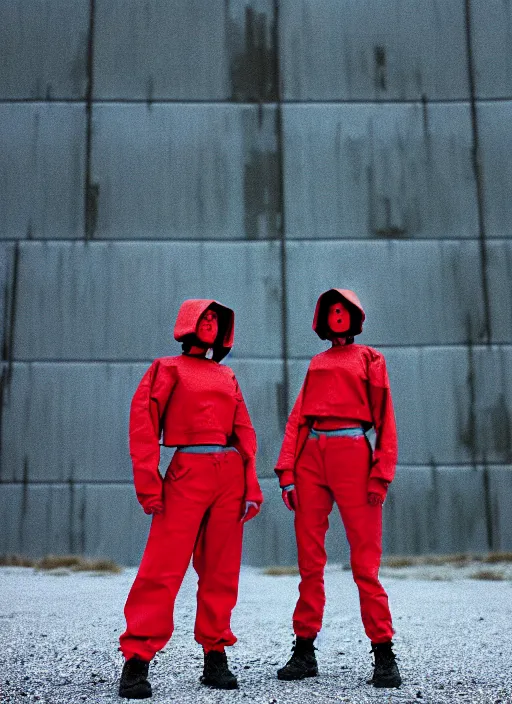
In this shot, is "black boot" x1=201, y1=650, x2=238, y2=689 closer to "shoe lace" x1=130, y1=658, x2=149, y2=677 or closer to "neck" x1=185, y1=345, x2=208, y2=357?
"shoe lace" x1=130, y1=658, x2=149, y2=677

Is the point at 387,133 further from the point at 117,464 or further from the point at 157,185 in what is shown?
the point at 117,464

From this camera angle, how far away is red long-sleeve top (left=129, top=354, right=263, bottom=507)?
3.45 m

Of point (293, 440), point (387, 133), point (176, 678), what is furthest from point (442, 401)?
point (176, 678)

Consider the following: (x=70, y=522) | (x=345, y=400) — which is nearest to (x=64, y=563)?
(x=70, y=522)

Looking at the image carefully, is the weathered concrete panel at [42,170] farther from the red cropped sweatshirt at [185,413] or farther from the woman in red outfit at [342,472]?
the woman in red outfit at [342,472]

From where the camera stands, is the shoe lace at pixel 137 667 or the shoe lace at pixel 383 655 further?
the shoe lace at pixel 383 655

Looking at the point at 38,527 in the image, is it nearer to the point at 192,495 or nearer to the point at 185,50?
the point at 192,495

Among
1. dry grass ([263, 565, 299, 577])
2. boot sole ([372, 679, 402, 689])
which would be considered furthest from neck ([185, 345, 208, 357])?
dry grass ([263, 565, 299, 577])

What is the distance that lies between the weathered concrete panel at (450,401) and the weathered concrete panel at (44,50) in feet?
16.4

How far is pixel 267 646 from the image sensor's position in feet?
14.1

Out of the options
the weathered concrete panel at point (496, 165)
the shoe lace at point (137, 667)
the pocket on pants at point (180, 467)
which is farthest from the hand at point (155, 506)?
the weathered concrete panel at point (496, 165)

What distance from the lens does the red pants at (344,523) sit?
3.46 meters

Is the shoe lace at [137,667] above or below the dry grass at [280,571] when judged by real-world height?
above

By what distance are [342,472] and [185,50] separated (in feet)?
24.8
